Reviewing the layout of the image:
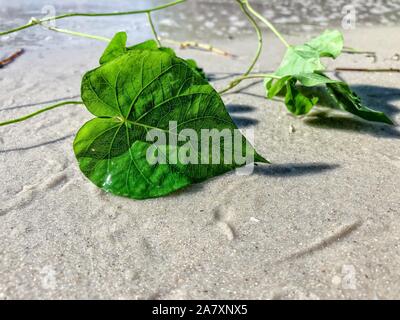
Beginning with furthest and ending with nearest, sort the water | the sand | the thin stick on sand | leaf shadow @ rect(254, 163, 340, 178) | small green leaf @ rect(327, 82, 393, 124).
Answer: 1. the water
2. the thin stick on sand
3. small green leaf @ rect(327, 82, 393, 124)
4. leaf shadow @ rect(254, 163, 340, 178)
5. the sand

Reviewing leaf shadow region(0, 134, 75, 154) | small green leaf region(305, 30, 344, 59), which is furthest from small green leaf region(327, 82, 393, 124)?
leaf shadow region(0, 134, 75, 154)

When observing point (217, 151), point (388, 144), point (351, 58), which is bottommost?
point (351, 58)

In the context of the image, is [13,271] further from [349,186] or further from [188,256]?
[349,186]

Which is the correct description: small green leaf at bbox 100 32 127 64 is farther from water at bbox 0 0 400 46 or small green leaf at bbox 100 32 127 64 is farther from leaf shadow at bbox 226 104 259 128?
water at bbox 0 0 400 46

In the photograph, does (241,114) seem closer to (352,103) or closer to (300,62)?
(300,62)

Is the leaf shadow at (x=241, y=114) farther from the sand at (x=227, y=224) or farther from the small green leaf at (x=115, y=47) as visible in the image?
the small green leaf at (x=115, y=47)

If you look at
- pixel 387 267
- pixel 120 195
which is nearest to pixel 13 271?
pixel 120 195

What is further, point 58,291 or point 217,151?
point 217,151
